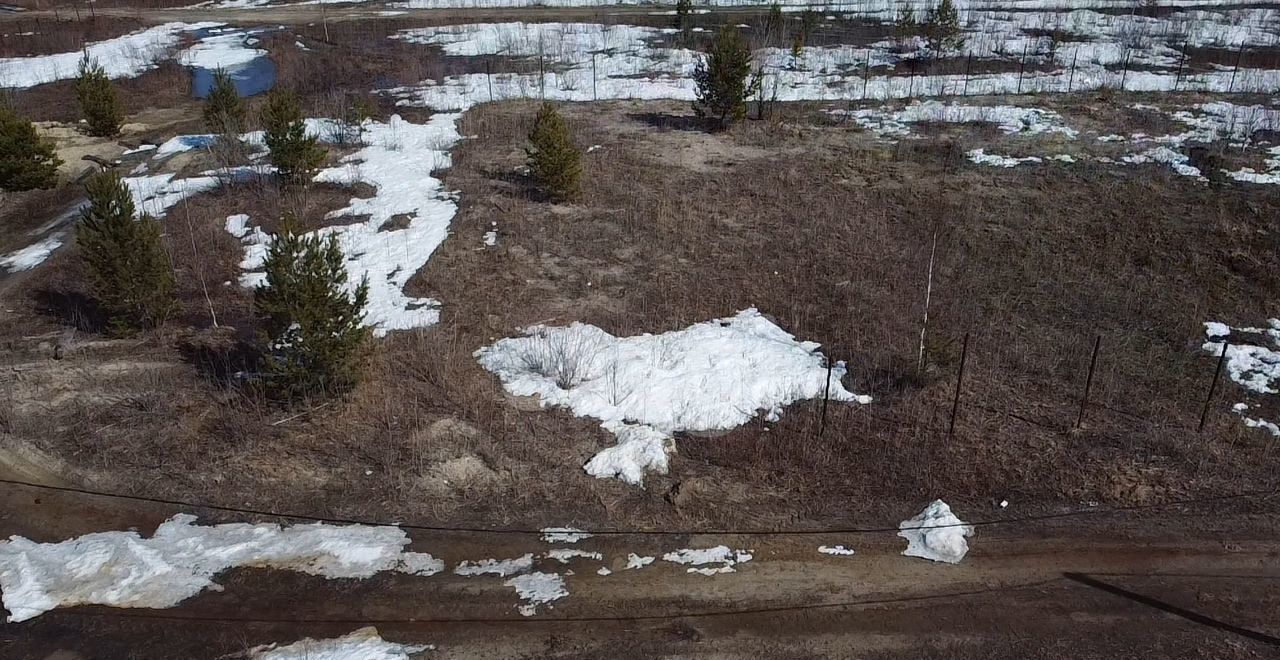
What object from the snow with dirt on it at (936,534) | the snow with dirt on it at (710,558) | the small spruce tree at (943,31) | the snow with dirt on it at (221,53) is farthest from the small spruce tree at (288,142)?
the small spruce tree at (943,31)

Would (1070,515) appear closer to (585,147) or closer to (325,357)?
(325,357)

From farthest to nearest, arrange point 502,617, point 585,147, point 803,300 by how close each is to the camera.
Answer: point 585,147 < point 803,300 < point 502,617

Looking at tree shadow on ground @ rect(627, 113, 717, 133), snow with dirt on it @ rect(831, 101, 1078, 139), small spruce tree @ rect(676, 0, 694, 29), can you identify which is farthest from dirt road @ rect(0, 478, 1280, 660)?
small spruce tree @ rect(676, 0, 694, 29)

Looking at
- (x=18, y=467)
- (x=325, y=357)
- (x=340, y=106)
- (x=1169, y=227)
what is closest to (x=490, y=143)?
(x=340, y=106)

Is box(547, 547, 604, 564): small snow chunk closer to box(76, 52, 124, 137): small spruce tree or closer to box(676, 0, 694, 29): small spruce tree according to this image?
box(76, 52, 124, 137): small spruce tree

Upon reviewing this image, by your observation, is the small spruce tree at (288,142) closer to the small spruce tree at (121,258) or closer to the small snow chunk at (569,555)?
the small spruce tree at (121,258)

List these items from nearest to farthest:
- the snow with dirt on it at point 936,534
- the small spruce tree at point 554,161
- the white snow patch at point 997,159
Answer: the snow with dirt on it at point 936,534
the small spruce tree at point 554,161
the white snow patch at point 997,159
